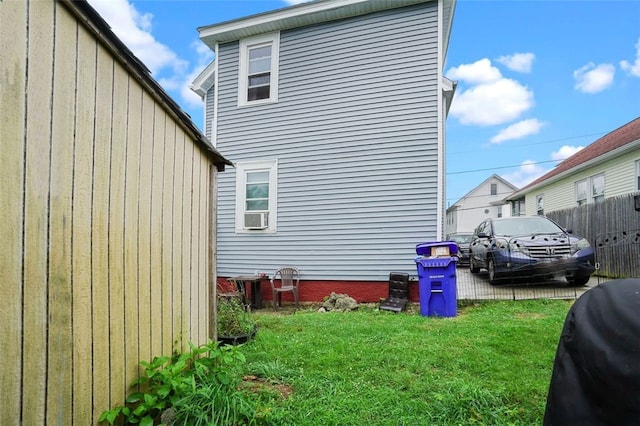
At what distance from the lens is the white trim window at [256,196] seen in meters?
7.96

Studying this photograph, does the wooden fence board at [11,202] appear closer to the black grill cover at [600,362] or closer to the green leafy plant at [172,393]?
the green leafy plant at [172,393]

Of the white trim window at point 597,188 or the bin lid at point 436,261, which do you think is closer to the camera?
the bin lid at point 436,261

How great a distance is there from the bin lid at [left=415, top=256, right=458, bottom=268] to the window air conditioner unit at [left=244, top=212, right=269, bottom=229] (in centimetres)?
389

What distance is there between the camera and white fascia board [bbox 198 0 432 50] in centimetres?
719

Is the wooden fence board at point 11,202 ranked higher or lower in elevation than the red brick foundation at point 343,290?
higher

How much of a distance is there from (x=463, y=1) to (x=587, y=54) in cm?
869

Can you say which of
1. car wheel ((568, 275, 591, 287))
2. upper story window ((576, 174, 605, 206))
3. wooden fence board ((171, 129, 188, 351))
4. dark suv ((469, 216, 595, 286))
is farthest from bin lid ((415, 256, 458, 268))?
upper story window ((576, 174, 605, 206))

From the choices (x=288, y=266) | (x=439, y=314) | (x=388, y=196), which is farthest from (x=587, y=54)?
(x=288, y=266)

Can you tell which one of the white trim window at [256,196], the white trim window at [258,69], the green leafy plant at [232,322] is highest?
the white trim window at [258,69]

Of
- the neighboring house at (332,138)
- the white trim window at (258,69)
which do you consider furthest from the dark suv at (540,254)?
the white trim window at (258,69)

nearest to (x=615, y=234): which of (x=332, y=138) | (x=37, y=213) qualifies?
(x=332, y=138)

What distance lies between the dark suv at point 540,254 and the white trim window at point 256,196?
5.17 m

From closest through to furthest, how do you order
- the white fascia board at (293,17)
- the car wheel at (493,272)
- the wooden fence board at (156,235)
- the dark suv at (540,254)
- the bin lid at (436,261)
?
the wooden fence board at (156,235) → the bin lid at (436,261) → the dark suv at (540,254) → the white fascia board at (293,17) → the car wheel at (493,272)

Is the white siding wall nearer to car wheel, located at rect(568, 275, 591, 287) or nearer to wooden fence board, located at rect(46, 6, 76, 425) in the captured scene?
car wheel, located at rect(568, 275, 591, 287)
